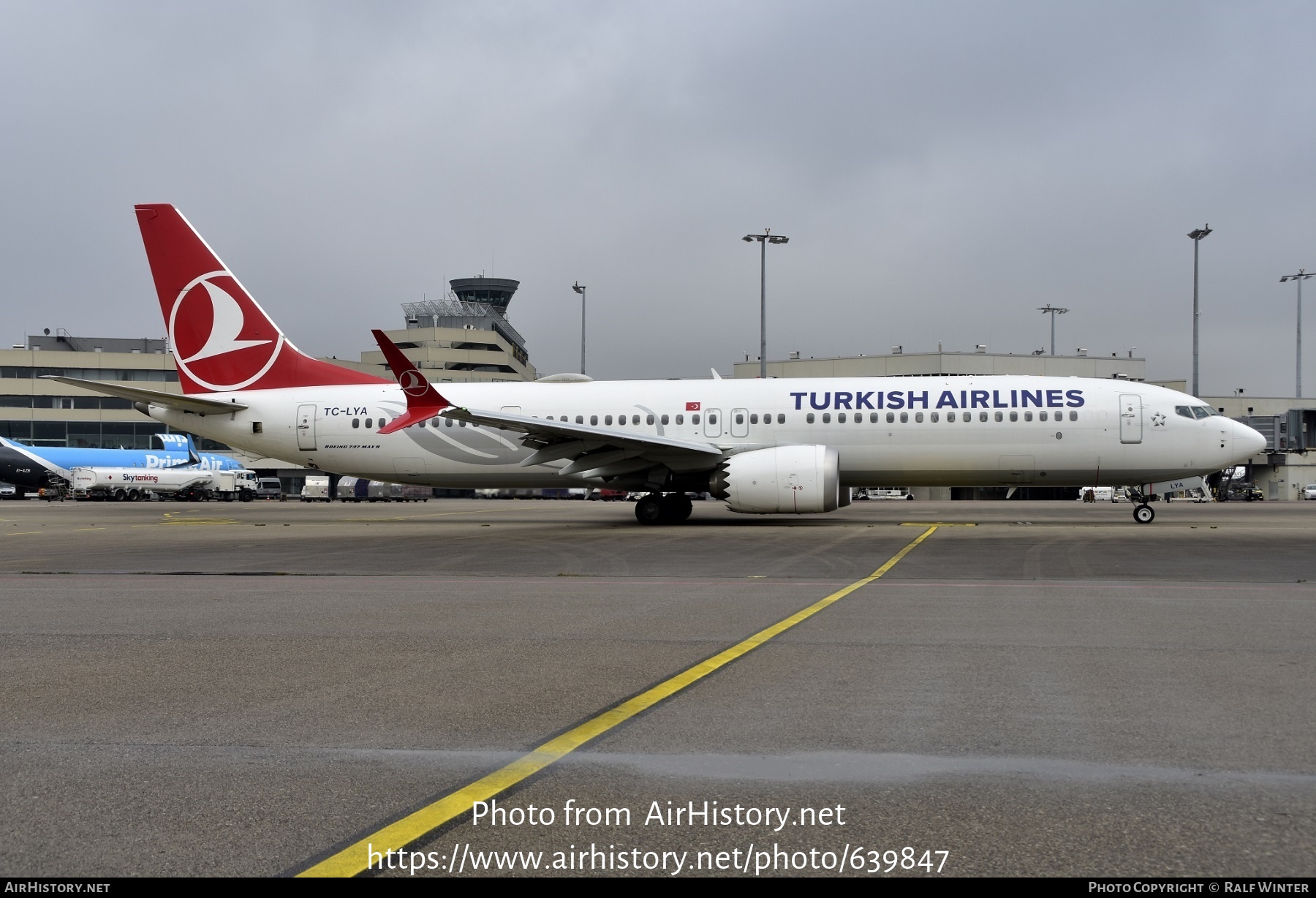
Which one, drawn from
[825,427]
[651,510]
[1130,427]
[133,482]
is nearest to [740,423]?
[825,427]

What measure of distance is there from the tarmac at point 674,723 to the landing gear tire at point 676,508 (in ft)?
45.1

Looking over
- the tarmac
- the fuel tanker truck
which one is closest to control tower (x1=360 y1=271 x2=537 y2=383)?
the fuel tanker truck

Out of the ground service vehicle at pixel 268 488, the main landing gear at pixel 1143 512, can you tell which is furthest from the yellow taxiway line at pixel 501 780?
the ground service vehicle at pixel 268 488

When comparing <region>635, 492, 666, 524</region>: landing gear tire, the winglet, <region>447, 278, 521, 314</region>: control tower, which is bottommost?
<region>635, 492, 666, 524</region>: landing gear tire

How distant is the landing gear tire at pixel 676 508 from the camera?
26766 millimetres

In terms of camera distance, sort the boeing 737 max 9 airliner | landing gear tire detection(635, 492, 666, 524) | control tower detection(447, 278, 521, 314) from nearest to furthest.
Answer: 1. the boeing 737 max 9 airliner
2. landing gear tire detection(635, 492, 666, 524)
3. control tower detection(447, 278, 521, 314)

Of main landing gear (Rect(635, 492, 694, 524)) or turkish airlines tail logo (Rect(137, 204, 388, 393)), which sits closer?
main landing gear (Rect(635, 492, 694, 524))

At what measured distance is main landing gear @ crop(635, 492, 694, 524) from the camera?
87.6 ft

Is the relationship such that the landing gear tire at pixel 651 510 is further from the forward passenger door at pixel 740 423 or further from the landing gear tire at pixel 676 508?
the forward passenger door at pixel 740 423

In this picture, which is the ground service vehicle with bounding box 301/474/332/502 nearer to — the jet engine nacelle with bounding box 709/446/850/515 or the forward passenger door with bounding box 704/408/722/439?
the forward passenger door with bounding box 704/408/722/439

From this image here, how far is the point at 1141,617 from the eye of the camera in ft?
30.4

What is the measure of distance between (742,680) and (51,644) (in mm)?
5469

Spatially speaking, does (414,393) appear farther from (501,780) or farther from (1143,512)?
(501,780)

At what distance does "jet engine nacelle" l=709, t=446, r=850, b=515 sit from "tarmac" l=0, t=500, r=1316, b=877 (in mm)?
10462
